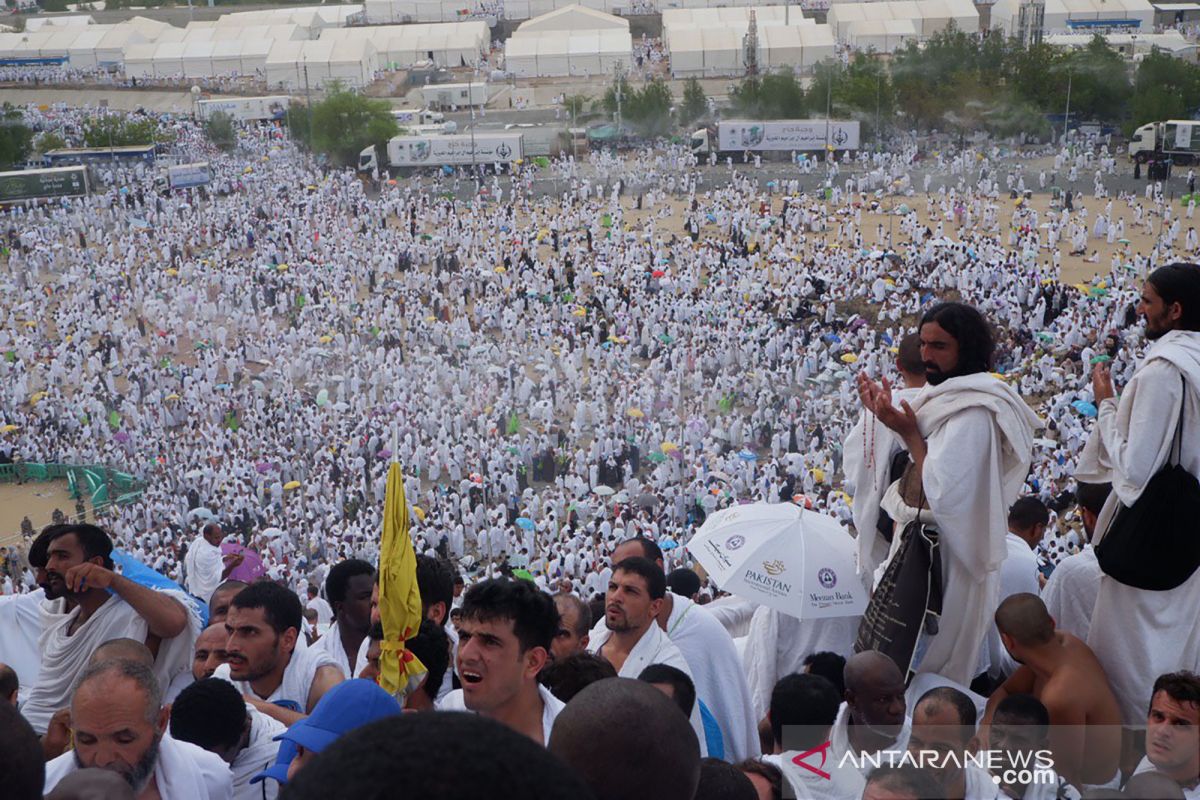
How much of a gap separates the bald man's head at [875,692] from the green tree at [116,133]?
30.8 m

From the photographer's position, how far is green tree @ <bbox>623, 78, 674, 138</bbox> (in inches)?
1252

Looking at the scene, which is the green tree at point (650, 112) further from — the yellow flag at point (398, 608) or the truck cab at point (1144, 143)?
the yellow flag at point (398, 608)

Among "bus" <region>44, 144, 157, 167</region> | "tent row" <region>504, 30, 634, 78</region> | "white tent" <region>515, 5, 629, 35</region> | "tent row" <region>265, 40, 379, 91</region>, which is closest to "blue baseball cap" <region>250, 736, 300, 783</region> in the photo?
"bus" <region>44, 144, 157, 167</region>

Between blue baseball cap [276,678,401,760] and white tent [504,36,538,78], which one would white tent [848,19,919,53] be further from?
blue baseball cap [276,678,401,760]

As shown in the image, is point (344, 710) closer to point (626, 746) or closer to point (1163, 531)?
point (626, 746)

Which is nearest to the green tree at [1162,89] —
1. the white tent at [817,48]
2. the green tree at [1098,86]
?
the green tree at [1098,86]

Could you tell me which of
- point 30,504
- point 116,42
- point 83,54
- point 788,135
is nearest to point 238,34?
point 116,42

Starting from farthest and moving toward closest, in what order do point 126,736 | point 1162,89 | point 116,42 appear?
point 116,42, point 1162,89, point 126,736

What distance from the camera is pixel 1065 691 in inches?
111

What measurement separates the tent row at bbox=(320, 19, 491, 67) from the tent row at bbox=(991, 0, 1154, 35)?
1642cm

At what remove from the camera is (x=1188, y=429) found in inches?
113

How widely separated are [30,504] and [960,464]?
13272mm

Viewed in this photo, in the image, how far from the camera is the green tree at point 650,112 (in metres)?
31.8

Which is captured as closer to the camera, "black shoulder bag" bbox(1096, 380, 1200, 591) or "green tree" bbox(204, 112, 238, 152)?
"black shoulder bag" bbox(1096, 380, 1200, 591)
